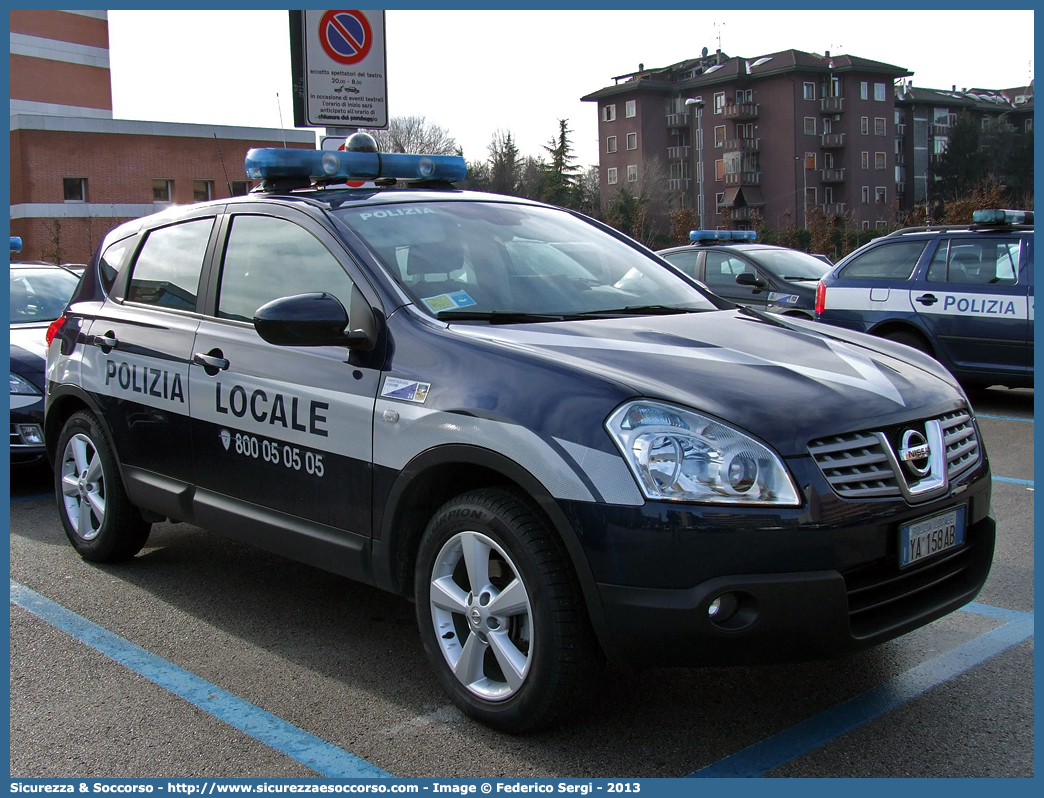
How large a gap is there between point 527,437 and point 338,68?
6.41 m

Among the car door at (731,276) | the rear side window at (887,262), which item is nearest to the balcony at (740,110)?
the car door at (731,276)

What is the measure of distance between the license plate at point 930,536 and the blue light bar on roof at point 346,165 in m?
2.73

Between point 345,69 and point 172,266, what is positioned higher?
point 345,69

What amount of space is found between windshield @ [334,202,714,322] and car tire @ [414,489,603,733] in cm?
82

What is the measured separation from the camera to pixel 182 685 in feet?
11.8

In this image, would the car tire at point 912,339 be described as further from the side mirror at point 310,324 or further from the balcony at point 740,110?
the balcony at point 740,110

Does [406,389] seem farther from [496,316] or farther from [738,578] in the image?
[738,578]

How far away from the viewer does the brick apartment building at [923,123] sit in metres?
77.8

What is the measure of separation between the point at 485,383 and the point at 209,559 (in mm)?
2686

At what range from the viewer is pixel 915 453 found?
9.93 ft

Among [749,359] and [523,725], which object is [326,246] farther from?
[523,725]

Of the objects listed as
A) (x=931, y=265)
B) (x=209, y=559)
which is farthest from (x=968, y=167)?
(x=209, y=559)

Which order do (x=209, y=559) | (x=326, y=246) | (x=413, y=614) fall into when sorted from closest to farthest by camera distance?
(x=326, y=246) < (x=413, y=614) < (x=209, y=559)

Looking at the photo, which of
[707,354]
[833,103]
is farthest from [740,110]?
[707,354]
